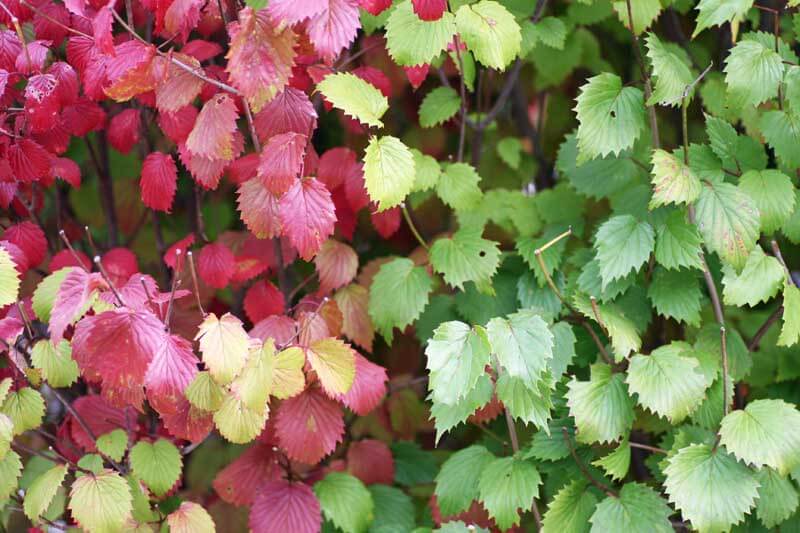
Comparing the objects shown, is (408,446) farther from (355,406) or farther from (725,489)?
(725,489)

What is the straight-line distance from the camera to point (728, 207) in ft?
4.77

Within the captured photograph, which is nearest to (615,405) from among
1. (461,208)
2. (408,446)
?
(461,208)

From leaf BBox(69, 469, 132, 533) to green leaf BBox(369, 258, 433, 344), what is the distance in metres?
0.57

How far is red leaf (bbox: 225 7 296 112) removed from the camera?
49.0 inches

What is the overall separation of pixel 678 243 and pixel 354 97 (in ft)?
2.09

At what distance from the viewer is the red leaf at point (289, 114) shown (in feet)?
4.68

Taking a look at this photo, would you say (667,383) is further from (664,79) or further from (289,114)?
(289,114)

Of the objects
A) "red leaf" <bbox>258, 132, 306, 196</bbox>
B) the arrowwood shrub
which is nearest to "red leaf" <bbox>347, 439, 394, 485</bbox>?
the arrowwood shrub

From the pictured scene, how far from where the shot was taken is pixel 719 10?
4.58 ft

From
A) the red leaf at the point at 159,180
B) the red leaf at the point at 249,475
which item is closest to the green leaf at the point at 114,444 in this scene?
the red leaf at the point at 249,475

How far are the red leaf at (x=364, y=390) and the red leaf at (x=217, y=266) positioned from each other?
325 mm

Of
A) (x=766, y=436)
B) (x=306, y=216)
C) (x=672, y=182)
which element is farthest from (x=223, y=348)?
(x=766, y=436)

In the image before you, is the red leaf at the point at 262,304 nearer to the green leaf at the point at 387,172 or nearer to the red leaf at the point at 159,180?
the red leaf at the point at 159,180

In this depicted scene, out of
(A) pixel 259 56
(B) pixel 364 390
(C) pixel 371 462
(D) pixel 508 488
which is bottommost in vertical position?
(C) pixel 371 462
